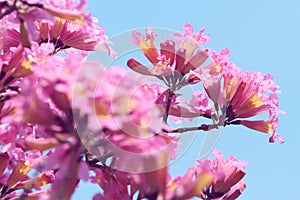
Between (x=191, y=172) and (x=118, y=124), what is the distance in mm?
174

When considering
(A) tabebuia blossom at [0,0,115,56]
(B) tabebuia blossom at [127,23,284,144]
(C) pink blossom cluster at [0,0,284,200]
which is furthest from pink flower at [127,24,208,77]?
(C) pink blossom cluster at [0,0,284,200]

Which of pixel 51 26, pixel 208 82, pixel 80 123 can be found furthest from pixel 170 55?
pixel 80 123

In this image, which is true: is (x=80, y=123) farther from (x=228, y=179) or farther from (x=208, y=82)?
(x=208, y=82)

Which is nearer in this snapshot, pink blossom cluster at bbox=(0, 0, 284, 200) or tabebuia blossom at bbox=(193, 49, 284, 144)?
pink blossom cluster at bbox=(0, 0, 284, 200)

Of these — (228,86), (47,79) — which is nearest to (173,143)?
(47,79)

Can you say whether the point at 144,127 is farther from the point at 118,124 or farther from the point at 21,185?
the point at 21,185

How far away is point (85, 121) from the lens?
2.10 ft

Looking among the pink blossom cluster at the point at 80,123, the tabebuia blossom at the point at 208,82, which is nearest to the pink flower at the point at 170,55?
the tabebuia blossom at the point at 208,82

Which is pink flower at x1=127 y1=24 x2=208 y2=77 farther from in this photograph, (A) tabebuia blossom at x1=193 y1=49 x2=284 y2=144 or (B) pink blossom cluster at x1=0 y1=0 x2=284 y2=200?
(B) pink blossom cluster at x1=0 y1=0 x2=284 y2=200

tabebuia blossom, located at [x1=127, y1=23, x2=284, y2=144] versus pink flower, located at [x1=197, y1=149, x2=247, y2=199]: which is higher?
tabebuia blossom, located at [x1=127, y1=23, x2=284, y2=144]

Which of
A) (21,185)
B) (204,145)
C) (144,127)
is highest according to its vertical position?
(144,127)

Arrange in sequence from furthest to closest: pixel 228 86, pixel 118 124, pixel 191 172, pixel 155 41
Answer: pixel 155 41 < pixel 228 86 < pixel 191 172 < pixel 118 124

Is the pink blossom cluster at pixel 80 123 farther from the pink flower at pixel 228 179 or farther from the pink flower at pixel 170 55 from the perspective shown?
the pink flower at pixel 170 55

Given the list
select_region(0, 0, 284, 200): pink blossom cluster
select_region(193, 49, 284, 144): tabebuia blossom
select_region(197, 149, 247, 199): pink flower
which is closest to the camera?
select_region(0, 0, 284, 200): pink blossom cluster
